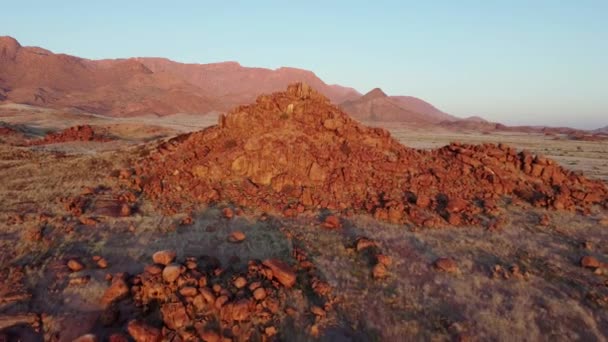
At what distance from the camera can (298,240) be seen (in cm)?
711

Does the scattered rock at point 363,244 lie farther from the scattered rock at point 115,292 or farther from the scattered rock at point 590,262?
the scattered rock at point 115,292

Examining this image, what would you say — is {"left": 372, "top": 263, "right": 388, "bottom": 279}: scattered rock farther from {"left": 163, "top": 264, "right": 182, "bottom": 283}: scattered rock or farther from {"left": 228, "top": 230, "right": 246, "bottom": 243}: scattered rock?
{"left": 163, "top": 264, "right": 182, "bottom": 283}: scattered rock

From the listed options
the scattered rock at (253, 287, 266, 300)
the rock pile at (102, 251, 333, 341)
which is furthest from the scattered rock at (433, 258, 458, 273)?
the scattered rock at (253, 287, 266, 300)

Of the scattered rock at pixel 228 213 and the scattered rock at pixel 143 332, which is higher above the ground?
the scattered rock at pixel 228 213

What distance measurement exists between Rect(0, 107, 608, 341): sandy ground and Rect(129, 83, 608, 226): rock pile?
63 cm

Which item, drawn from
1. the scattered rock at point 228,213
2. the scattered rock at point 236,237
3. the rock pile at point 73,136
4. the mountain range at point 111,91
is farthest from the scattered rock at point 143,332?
the mountain range at point 111,91

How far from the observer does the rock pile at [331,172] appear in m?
8.87

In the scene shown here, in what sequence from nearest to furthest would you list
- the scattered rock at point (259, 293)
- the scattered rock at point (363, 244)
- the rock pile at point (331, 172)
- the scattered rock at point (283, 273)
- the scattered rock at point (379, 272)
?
the scattered rock at point (259, 293) → the scattered rock at point (283, 273) → the scattered rock at point (379, 272) → the scattered rock at point (363, 244) → the rock pile at point (331, 172)

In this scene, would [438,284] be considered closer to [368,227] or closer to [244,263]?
[368,227]

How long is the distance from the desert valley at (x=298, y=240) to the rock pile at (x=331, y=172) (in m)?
0.05

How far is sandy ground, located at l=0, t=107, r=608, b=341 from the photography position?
4.85 meters

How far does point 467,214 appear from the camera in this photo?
8484mm

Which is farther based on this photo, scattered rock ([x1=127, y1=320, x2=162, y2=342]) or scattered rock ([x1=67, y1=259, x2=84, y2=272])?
scattered rock ([x1=67, y1=259, x2=84, y2=272])

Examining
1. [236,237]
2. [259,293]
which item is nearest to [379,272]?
[259,293]
